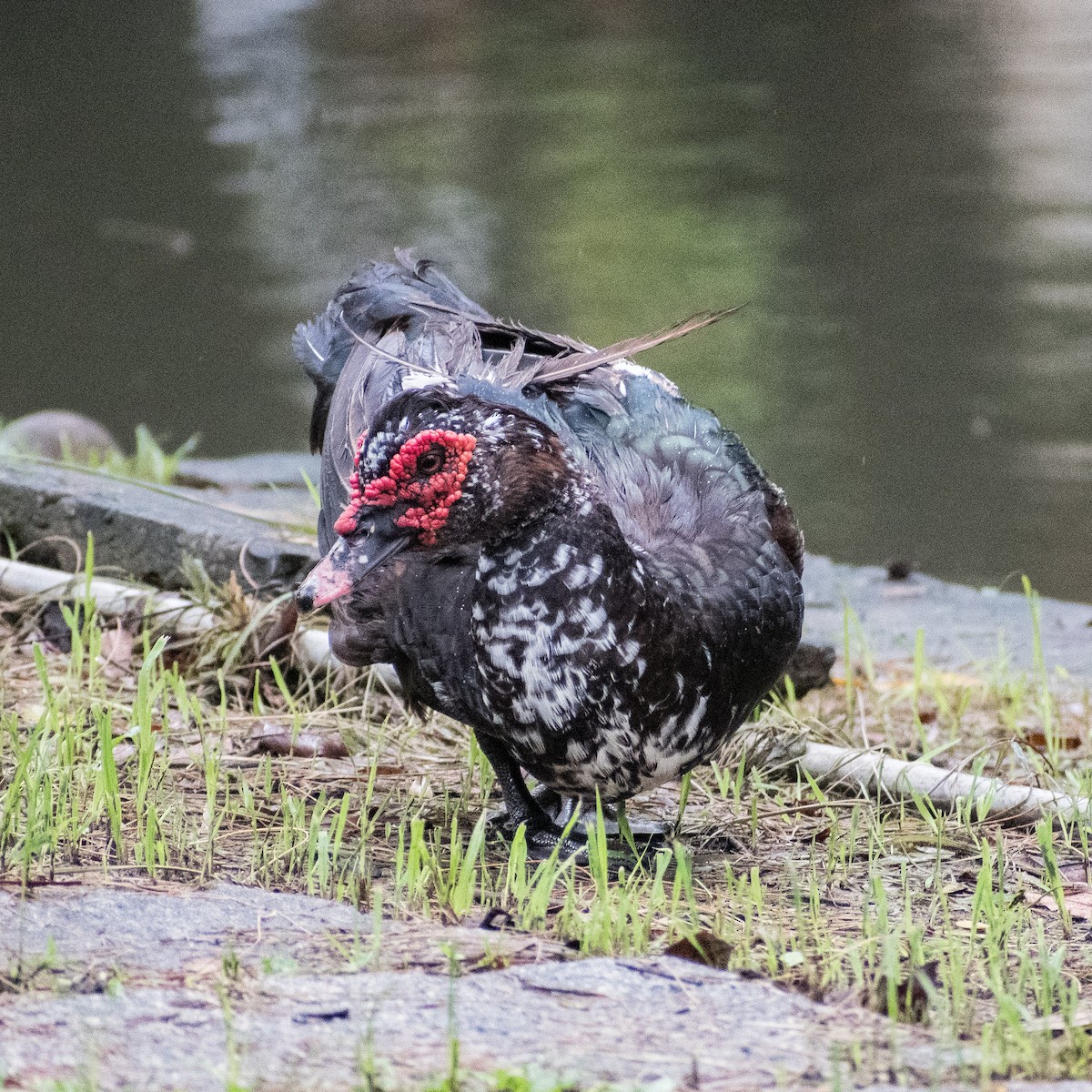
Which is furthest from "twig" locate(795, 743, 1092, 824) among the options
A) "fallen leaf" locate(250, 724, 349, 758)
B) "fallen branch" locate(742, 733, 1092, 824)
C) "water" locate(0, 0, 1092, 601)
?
"water" locate(0, 0, 1092, 601)

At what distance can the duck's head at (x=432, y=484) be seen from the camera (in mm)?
2514

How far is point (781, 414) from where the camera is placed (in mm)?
7973

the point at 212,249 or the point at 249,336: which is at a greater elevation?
the point at 212,249

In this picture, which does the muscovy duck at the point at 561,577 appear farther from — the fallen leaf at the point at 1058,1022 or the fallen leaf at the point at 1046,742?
the fallen leaf at the point at 1046,742

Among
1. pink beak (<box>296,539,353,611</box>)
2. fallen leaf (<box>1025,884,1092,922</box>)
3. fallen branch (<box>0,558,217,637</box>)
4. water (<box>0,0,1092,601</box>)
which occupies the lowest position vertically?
fallen leaf (<box>1025,884,1092,922</box>)

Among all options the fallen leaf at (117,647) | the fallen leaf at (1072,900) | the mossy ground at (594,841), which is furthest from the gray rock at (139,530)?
the fallen leaf at (1072,900)

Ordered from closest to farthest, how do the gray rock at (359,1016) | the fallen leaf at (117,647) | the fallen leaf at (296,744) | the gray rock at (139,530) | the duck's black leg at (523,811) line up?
the gray rock at (359,1016)
the duck's black leg at (523,811)
the fallen leaf at (296,744)
the fallen leaf at (117,647)
the gray rock at (139,530)

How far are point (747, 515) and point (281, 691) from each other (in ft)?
4.55

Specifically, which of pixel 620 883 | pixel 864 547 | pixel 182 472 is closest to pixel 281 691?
pixel 620 883

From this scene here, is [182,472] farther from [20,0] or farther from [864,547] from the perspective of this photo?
[20,0]

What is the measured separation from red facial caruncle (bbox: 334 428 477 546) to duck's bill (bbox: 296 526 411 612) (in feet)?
0.09

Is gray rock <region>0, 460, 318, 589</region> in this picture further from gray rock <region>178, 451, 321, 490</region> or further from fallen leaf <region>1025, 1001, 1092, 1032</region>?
fallen leaf <region>1025, 1001, 1092, 1032</region>

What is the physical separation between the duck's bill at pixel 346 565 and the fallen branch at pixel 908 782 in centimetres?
114

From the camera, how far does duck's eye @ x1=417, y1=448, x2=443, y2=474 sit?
8.24ft
